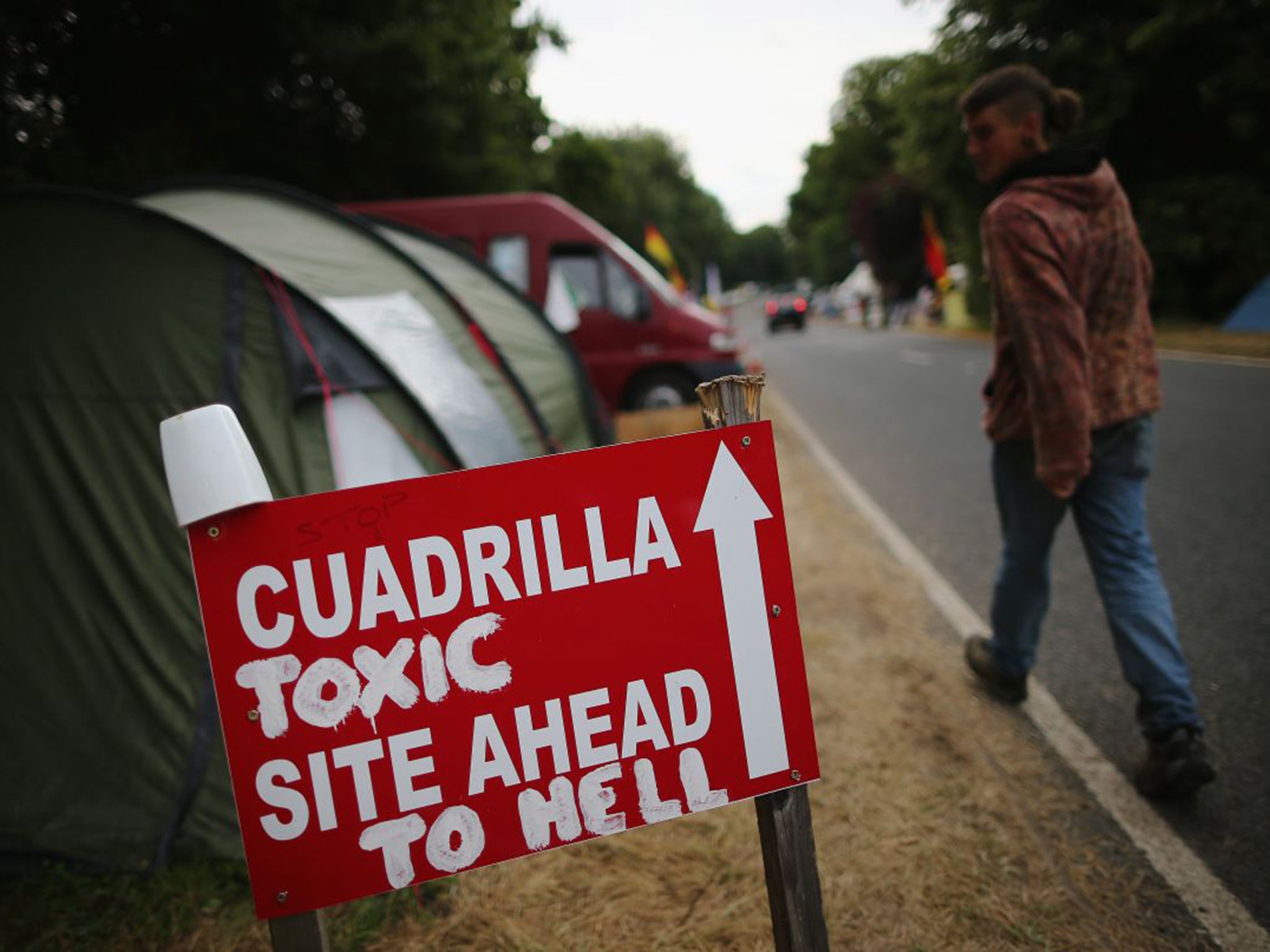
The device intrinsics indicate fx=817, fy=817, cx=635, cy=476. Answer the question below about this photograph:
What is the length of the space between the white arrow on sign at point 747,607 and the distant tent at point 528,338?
3085 millimetres

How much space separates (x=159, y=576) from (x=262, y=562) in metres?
1.49

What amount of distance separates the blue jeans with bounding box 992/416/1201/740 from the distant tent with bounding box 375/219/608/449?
254cm

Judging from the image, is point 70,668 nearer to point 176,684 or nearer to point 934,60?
point 176,684

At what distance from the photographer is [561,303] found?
7.75m

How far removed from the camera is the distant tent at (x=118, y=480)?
231cm

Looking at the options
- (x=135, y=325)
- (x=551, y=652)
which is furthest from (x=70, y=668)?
(x=551, y=652)

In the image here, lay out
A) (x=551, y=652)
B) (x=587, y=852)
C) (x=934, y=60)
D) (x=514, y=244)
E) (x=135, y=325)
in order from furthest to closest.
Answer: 1. (x=934, y=60)
2. (x=514, y=244)
3. (x=135, y=325)
4. (x=587, y=852)
5. (x=551, y=652)

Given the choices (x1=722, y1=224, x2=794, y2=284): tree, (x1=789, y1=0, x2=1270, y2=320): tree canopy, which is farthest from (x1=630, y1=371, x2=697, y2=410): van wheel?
(x1=722, y1=224, x2=794, y2=284): tree

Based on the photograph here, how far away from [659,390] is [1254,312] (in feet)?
34.9

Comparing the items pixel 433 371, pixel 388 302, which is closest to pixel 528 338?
pixel 388 302

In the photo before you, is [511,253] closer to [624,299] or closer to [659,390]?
[624,299]

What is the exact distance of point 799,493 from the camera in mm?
5680

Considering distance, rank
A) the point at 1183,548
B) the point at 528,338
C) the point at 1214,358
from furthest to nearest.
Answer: the point at 1214,358 < the point at 528,338 < the point at 1183,548

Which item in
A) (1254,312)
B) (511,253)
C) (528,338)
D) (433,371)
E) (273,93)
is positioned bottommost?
(1254,312)
